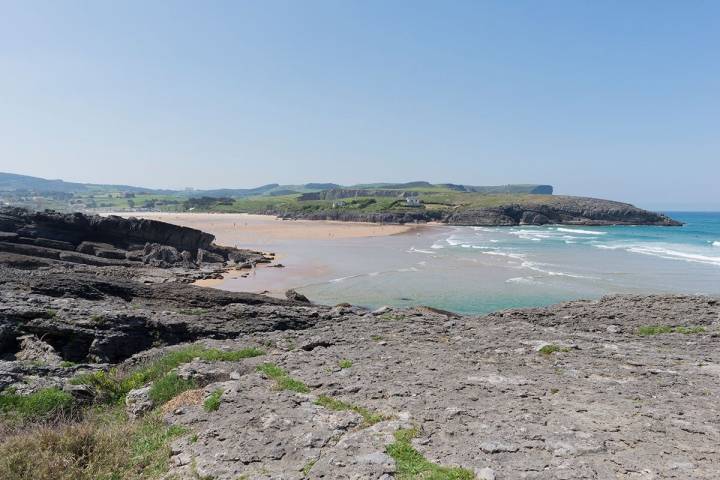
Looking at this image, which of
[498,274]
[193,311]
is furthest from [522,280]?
[193,311]

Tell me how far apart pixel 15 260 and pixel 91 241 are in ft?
52.5

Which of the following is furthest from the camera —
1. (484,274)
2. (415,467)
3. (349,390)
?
(484,274)

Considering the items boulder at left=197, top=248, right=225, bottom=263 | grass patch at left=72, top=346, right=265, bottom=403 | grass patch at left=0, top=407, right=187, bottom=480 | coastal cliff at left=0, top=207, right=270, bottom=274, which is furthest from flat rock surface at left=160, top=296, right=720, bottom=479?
boulder at left=197, top=248, right=225, bottom=263

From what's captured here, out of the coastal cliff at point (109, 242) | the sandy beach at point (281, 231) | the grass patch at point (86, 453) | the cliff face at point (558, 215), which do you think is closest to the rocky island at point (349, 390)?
the grass patch at point (86, 453)

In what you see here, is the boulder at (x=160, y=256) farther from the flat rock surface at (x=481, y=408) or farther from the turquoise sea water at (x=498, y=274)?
the flat rock surface at (x=481, y=408)

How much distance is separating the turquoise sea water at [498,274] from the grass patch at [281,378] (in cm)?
1956

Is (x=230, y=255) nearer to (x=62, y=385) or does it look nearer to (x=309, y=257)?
(x=309, y=257)

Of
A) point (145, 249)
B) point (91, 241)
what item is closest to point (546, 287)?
point (145, 249)

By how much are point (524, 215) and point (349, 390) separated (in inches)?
5572

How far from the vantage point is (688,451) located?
7.21 m

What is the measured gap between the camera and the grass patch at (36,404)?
9211mm

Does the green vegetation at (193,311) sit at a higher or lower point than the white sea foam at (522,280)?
higher

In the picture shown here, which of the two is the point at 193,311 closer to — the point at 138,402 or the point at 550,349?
the point at 138,402

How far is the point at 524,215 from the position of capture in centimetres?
14138
